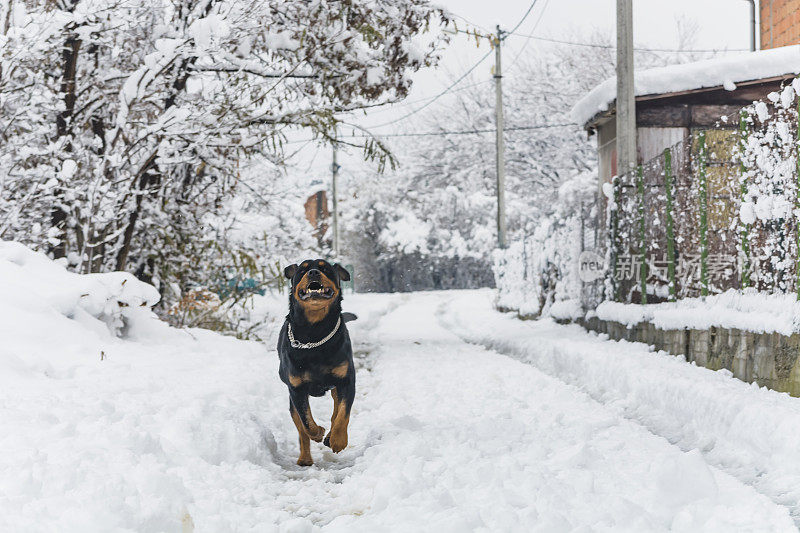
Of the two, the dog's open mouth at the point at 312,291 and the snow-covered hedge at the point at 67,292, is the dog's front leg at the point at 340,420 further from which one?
the snow-covered hedge at the point at 67,292

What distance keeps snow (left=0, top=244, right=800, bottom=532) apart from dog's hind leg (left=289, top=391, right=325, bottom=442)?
0.71 feet

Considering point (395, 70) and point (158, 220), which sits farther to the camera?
point (395, 70)

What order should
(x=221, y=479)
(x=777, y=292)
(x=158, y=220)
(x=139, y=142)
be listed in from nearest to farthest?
(x=221, y=479)
(x=777, y=292)
(x=139, y=142)
(x=158, y=220)

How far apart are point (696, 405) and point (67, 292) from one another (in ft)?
19.2

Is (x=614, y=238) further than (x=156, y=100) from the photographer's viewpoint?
Yes

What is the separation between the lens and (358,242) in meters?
50.9

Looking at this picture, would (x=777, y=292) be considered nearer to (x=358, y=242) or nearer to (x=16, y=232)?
(x=16, y=232)

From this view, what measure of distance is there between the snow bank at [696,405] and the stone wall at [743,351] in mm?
128

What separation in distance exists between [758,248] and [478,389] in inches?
123

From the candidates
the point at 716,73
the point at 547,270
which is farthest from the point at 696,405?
the point at 547,270

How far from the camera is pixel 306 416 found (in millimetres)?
5555

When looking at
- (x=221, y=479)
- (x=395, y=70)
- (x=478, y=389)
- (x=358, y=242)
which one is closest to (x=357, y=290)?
(x=358, y=242)

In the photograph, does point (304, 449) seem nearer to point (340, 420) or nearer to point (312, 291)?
point (340, 420)

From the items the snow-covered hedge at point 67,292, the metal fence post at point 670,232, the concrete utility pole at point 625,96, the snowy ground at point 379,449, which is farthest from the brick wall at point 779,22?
the snow-covered hedge at point 67,292
